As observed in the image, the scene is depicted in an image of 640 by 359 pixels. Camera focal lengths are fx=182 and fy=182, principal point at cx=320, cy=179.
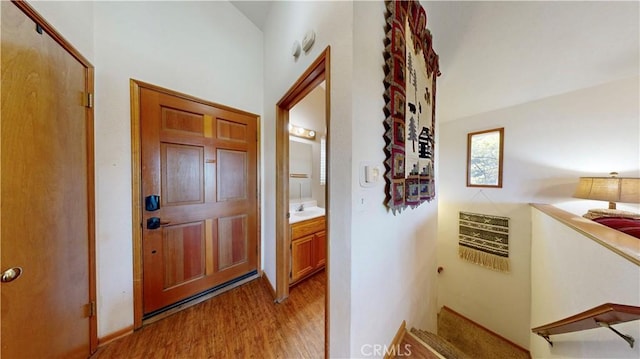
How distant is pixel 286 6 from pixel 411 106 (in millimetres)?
1395

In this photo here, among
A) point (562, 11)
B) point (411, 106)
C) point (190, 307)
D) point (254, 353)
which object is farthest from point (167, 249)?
point (562, 11)

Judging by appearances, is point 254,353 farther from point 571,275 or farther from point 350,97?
point 571,275

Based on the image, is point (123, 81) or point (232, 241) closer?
point (123, 81)

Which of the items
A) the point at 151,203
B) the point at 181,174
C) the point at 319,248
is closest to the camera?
the point at 151,203

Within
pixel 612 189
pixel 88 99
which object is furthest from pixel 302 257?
pixel 612 189

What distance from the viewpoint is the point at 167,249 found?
1547 millimetres

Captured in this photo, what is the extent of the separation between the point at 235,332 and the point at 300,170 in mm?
1849

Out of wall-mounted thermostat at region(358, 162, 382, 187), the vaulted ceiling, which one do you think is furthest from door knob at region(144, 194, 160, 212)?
the vaulted ceiling

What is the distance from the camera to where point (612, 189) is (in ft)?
6.26

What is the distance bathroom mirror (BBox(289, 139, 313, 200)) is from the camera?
2.54 m

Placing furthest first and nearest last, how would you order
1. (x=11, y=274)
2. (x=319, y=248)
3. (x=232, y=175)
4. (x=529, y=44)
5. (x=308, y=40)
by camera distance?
1. (x=319, y=248)
2. (x=232, y=175)
3. (x=529, y=44)
4. (x=308, y=40)
5. (x=11, y=274)

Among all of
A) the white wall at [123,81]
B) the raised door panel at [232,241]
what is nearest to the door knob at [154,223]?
the white wall at [123,81]

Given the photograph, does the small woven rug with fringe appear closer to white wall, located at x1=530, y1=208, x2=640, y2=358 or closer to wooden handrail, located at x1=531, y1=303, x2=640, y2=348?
white wall, located at x1=530, y1=208, x2=640, y2=358

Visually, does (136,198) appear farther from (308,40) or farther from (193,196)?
(308,40)
